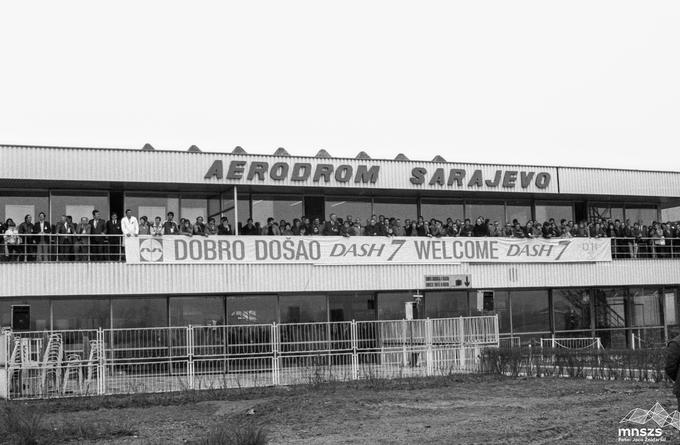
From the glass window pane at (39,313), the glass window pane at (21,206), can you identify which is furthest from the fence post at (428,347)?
the glass window pane at (21,206)

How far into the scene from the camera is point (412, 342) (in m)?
28.0

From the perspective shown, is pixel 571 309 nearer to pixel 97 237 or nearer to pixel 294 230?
pixel 294 230

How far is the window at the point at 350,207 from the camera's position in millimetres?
35406

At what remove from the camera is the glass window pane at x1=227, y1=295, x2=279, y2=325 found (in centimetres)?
3244

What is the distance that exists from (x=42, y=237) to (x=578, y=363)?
17.0 metres

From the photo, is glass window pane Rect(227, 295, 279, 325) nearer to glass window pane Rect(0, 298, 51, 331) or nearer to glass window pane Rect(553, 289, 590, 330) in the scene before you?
glass window pane Rect(0, 298, 51, 331)

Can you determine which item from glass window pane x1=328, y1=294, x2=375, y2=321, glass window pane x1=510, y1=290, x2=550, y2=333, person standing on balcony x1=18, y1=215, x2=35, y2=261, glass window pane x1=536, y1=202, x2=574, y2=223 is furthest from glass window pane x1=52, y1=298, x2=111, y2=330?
glass window pane x1=536, y1=202, x2=574, y2=223

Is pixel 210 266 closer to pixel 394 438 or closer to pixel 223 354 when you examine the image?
pixel 223 354

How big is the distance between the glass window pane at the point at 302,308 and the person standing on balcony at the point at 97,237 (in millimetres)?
6779

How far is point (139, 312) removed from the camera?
31.2 m

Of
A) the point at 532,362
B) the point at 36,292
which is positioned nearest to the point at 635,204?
the point at 532,362

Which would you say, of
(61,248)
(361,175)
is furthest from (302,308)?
(61,248)

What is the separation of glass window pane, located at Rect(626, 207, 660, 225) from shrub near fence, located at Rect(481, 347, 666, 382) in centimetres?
1648

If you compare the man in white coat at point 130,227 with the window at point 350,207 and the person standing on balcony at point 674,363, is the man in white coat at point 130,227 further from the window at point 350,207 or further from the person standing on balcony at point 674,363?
the person standing on balcony at point 674,363
